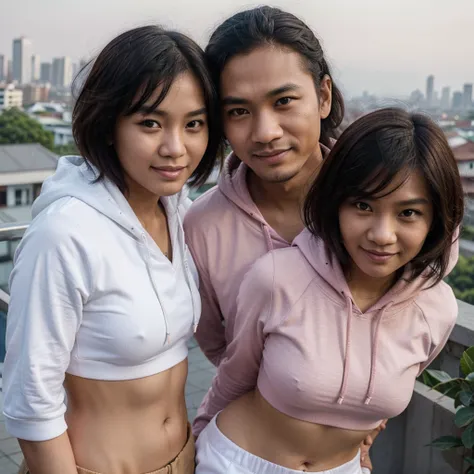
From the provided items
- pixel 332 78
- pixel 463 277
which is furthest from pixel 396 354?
pixel 463 277

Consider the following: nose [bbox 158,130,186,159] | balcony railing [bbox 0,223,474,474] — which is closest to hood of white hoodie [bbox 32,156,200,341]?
nose [bbox 158,130,186,159]

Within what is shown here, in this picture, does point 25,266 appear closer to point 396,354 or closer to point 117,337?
point 117,337

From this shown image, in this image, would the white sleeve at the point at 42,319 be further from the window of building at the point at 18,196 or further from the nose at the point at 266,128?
the window of building at the point at 18,196

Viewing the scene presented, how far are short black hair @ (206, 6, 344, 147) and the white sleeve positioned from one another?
591mm

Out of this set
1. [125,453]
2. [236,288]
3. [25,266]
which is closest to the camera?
[25,266]

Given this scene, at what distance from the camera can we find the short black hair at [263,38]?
165 cm

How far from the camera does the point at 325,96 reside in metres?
1.84

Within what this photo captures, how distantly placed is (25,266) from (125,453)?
0.49m

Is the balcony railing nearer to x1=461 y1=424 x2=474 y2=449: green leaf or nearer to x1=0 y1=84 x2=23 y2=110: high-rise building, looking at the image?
x1=461 y1=424 x2=474 y2=449: green leaf

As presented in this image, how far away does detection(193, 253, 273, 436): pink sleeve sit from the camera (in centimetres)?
157

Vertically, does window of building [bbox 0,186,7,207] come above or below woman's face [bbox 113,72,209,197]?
below

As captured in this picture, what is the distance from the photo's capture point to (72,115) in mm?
1510

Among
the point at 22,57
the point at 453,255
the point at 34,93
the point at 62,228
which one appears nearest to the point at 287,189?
the point at 453,255

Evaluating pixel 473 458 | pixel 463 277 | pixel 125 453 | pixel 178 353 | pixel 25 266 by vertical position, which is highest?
pixel 25 266
